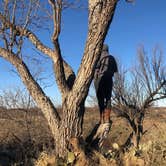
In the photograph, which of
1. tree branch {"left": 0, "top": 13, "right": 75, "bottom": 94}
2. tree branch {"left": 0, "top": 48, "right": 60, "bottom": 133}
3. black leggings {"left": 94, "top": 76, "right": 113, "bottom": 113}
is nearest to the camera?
tree branch {"left": 0, "top": 13, "right": 75, "bottom": 94}

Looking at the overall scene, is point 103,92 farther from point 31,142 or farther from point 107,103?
point 31,142

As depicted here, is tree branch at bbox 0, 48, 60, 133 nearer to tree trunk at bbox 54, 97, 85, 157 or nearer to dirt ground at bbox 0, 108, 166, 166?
tree trunk at bbox 54, 97, 85, 157

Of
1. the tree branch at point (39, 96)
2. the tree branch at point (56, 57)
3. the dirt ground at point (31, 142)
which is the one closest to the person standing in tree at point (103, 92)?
the tree branch at point (56, 57)

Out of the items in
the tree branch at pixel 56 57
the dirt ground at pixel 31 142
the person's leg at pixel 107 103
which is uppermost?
the tree branch at pixel 56 57

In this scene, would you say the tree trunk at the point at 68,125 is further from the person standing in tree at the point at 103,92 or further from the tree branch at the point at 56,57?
the person standing in tree at the point at 103,92

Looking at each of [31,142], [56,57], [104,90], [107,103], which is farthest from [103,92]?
[31,142]

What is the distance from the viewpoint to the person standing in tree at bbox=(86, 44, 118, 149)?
9.87m

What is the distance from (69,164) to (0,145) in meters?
11.4

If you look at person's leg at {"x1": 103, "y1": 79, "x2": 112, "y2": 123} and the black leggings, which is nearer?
person's leg at {"x1": 103, "y1": 79, "x2": 112, "y2": 123}

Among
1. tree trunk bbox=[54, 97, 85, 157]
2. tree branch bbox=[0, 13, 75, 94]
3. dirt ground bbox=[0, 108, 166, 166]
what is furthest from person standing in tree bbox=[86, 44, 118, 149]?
dirt ground bbox=[0, 108, 166, 166]

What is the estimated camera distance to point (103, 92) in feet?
33.6

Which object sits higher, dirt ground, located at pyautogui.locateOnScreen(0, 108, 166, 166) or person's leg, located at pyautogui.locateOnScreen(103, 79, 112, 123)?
person's leg, located at pyautogui.locateOnScreen(103, 79, 112, 123)

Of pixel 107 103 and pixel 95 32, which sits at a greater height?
pixel 95 32

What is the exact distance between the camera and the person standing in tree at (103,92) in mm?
9867
